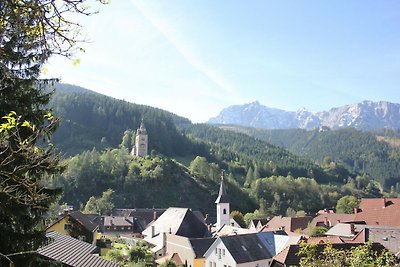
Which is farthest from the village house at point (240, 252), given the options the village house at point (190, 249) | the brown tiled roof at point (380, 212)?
the brown tiled roof at point (380, 212)

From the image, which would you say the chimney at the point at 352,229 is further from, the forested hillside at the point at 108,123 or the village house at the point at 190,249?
the forested hillside at the point at 108,123

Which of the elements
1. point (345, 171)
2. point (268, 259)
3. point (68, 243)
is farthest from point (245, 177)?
point (68, 243)

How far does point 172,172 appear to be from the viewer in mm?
115250

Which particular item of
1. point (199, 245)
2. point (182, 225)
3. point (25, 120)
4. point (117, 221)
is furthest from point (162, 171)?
point (25, 120)

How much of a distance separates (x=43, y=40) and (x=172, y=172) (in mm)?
111289

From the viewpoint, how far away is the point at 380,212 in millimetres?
45719

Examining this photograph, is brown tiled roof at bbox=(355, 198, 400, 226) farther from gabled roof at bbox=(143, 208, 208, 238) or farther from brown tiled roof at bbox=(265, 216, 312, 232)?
gabled roof at bbox=(143, 208, 208, 238)

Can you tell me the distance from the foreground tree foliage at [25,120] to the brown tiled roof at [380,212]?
1645 inches

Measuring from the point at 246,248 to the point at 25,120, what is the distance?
29.6m

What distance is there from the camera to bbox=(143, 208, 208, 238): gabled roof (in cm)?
4575

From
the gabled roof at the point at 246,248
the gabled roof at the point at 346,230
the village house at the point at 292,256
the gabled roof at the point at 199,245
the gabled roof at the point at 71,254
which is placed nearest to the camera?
the gabled roof at the point at 71,254

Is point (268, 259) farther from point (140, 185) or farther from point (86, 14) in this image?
point (140, 185)

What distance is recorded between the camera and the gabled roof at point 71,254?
46.4 ft

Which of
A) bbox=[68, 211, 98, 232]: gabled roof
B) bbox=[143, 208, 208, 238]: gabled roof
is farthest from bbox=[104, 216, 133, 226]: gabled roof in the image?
bbox=[68, 211, 98, 232]: gabled roof
